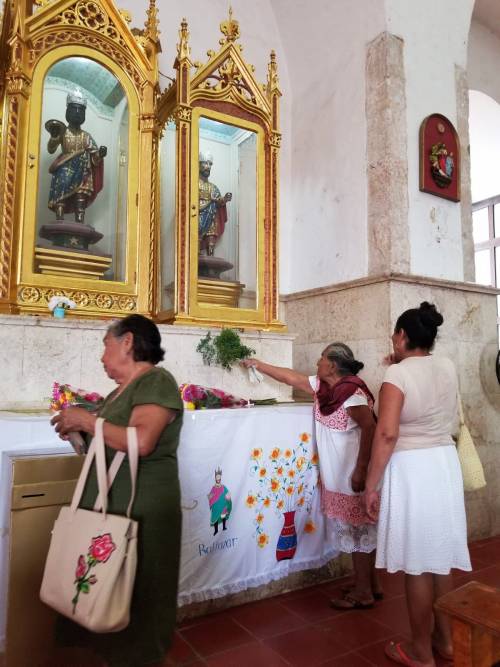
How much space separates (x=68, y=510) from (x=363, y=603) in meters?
1.94

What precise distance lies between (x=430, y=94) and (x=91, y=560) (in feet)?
14.5

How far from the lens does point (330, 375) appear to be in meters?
→ 2.98

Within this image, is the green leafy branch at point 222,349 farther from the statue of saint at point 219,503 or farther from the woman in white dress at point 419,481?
the woman in white dress at point 419,481

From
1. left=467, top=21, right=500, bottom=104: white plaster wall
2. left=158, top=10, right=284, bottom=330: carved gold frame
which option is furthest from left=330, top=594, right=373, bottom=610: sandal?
left=467, top=21, right=500, bottom=104: white plaster wall

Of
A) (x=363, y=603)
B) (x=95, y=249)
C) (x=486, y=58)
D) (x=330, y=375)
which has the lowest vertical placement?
(x=363, y=603)

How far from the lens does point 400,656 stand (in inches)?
88.9

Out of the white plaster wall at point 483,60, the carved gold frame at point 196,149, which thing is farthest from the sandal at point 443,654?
the white plaster wall at point 483,60

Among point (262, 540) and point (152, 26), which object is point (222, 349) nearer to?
point (262, 540)

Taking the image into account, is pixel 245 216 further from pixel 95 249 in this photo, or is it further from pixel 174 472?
pixel 174 472

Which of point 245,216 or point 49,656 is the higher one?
point 245,216

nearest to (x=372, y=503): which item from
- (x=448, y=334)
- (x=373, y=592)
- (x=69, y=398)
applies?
(x=373, y=592)

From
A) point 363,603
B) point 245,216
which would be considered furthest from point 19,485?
point 245,216

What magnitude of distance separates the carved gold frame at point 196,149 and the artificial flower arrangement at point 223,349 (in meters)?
0.17

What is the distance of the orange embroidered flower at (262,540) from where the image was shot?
2.86 m
